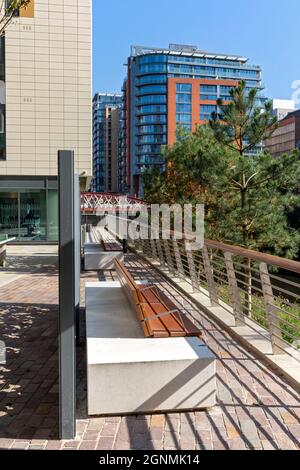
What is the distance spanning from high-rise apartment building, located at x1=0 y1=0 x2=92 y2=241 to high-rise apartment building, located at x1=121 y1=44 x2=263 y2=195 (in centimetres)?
8883

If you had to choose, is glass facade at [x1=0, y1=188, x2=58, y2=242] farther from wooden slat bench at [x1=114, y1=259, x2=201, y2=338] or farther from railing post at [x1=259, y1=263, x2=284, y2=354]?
railing post at [x1=259, y1=263, x2=284, y2=354]

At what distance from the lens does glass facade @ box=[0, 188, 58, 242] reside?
2706cm

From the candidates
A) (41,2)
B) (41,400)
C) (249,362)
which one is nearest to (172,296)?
(249,362)

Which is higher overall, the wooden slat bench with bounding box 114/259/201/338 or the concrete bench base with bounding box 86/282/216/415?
the wooden slat bench with bounding box 114/259/201/338

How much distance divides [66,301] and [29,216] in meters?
24.8

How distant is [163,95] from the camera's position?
123 metres

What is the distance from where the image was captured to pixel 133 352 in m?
3.71

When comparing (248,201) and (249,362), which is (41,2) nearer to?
(248,201)

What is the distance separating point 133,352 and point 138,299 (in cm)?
76

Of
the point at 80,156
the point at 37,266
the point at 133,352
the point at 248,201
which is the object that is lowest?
the point at 37,266

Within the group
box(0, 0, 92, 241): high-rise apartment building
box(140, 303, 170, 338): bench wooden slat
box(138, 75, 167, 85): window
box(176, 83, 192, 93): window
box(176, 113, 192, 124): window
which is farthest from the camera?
box(138, 75, 167, 85): window

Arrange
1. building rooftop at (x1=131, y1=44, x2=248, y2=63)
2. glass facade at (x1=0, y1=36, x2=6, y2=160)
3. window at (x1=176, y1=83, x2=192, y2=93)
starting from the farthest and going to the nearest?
building rooftop at (x1=131, y1=44, x2=248, y2=63) → window at (x1=176, y1=83, x2=192, y2=93) → glass facade at (x1=0, y1=36, x2=6, y2=160)

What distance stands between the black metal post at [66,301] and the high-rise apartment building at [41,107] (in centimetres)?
2425

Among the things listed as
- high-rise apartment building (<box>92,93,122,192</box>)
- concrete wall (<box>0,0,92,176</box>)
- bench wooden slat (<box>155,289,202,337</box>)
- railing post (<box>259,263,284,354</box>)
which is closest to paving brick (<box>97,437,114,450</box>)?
bench wooden slat (<box>155,289,202,337</box>)
